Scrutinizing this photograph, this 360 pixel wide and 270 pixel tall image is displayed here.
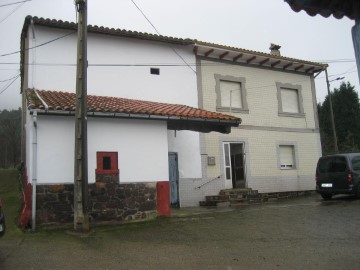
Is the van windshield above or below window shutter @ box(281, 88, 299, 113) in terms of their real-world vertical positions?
below

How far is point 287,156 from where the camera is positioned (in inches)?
719

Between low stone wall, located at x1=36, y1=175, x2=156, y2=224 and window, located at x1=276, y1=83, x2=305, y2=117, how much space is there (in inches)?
383

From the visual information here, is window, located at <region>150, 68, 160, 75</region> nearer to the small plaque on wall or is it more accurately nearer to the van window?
the small plaque on wall

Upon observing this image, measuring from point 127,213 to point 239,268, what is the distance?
504cm

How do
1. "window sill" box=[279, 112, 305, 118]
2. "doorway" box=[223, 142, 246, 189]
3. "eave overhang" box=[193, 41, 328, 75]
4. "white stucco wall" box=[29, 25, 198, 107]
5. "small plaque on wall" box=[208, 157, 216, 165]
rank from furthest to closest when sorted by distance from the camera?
"window sill" box=[279, 112, 305, 118], "doorway" box=[223, 142, 246, 189], "eave overhang" box=[193, 41, 328, 75], "small plaque on wall" box=[208, 157, 216, 165], "white stucco wall" box=[29, 25, 198, 107]

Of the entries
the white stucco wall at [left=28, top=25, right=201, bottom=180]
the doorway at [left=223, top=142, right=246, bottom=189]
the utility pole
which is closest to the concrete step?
the white stucco wall at [left=28, top=25, right=201, bottom=180]

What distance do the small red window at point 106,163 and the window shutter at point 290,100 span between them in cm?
1059

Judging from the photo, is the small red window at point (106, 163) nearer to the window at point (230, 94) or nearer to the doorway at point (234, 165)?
the doorway at point (234, 165)

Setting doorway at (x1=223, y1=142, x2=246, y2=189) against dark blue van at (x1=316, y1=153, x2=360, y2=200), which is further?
doorway at (x1=223, y1=142, x2=246, y2=189)

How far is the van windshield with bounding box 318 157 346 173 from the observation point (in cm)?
1431

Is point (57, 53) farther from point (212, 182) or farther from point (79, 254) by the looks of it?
point (79, 254)

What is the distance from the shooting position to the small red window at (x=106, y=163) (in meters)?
10.4

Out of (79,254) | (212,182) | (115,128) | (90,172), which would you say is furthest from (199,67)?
(79,254)

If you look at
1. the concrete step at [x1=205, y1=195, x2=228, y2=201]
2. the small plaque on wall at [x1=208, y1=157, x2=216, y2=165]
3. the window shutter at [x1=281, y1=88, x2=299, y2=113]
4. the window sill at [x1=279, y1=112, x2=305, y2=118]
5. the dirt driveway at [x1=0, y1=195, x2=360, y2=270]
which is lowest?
the dirt driveway at [x1=0, y1=195, x2=360, y2=270]
